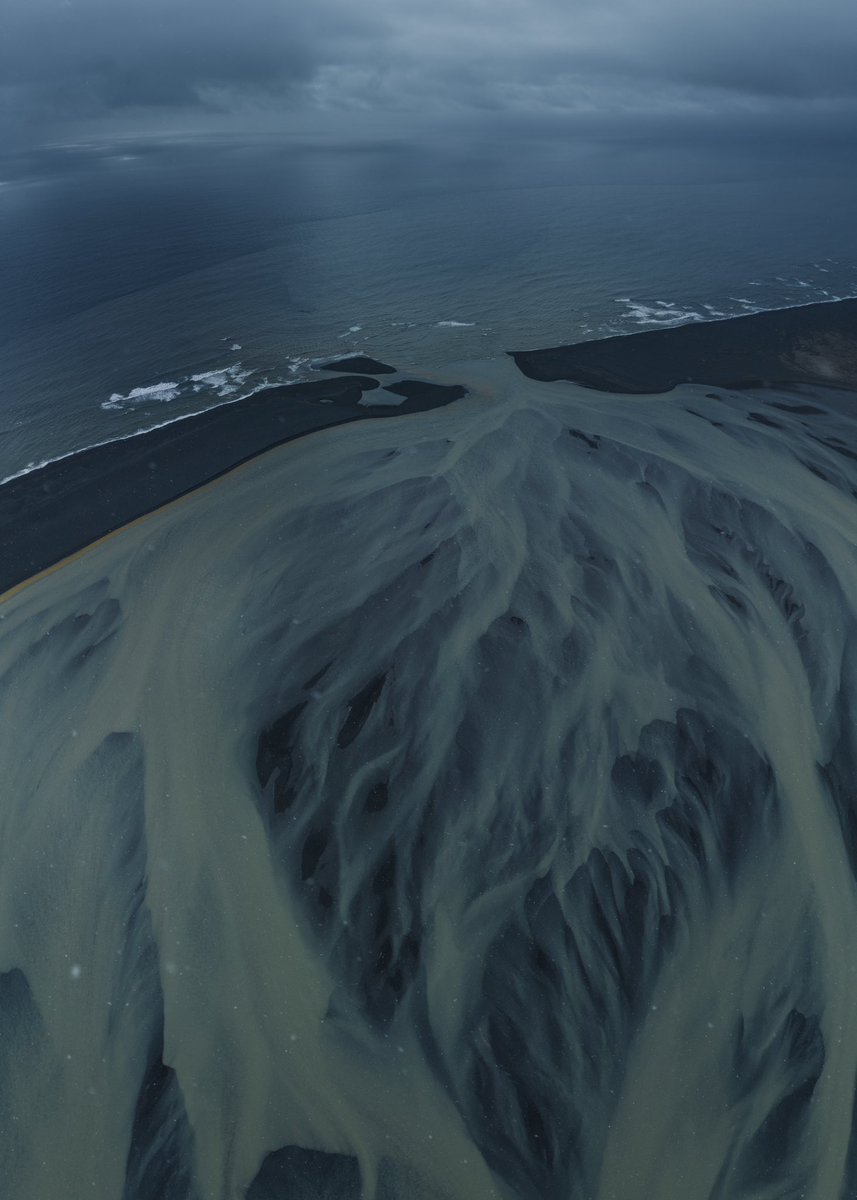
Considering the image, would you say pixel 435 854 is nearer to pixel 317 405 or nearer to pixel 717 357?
pixel 317 405

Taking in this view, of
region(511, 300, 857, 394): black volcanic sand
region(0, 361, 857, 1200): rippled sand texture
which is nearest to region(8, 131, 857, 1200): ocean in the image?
Result: region(0, 361, 857, 1200): rippled sand texture

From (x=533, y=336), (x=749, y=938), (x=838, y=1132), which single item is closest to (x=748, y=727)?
(x=749, y=938)

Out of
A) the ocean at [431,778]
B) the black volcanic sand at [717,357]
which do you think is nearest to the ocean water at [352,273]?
the ocean at [431,778]

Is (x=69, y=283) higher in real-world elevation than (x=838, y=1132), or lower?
higher

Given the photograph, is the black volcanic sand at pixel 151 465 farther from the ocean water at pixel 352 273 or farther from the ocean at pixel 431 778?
the ocean water at pixel 352 273

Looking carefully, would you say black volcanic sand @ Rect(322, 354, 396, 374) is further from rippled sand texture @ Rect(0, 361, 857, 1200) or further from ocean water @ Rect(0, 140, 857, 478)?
rippled sand texture @ Rect(0, 361, 857, 1200)

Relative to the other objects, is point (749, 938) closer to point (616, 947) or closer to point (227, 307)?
point (616, 947)

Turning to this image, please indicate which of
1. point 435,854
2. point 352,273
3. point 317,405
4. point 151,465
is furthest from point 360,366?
point 435,854
